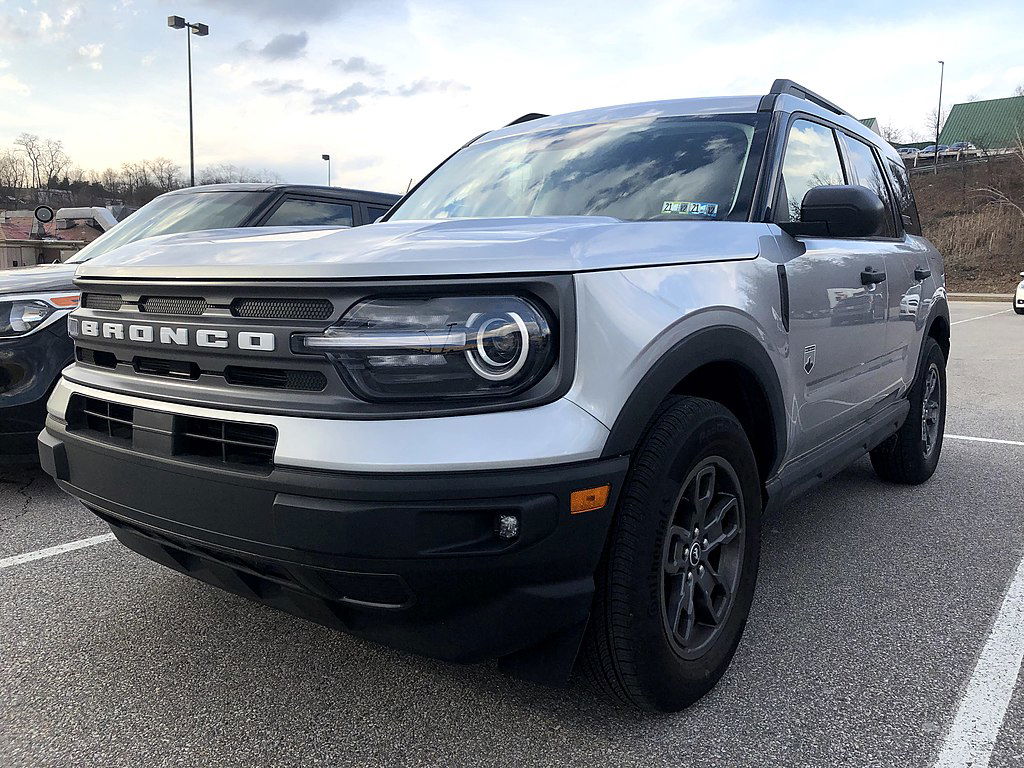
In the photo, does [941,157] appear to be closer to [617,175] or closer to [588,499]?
[617,175]

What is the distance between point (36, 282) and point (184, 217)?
1.52 meters

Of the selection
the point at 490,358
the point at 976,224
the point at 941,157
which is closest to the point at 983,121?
the point at 941,157

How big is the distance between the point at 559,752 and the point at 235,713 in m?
0.90

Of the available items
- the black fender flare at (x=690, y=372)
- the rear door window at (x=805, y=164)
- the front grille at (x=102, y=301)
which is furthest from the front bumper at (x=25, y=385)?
the rear door window at (x=805, y=164)

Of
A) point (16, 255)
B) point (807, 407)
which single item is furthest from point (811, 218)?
point (16, 255)

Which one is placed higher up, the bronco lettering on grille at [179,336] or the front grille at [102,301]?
the front grille at [102,301]

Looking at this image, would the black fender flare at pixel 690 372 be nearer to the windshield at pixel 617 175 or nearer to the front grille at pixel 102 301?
the windshield at pixel 617 175

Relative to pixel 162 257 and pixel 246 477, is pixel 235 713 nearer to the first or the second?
pixel 246 477

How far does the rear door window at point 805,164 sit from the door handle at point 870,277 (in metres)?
0.41

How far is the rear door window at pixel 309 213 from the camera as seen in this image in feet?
18.6

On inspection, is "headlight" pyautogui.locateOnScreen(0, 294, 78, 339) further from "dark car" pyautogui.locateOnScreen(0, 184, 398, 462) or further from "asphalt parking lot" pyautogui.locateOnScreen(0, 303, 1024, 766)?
"asphalt parking lot" pyautogui.locateOnScreen(0, 303, 1024, 766)

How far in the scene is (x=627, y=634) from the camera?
6.67ft

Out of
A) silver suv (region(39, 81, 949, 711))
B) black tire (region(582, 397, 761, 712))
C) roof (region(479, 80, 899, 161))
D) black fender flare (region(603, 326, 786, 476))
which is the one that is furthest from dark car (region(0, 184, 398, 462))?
black tire (region(582, 397, 761, 712))

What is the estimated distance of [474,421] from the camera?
69.6 inches
